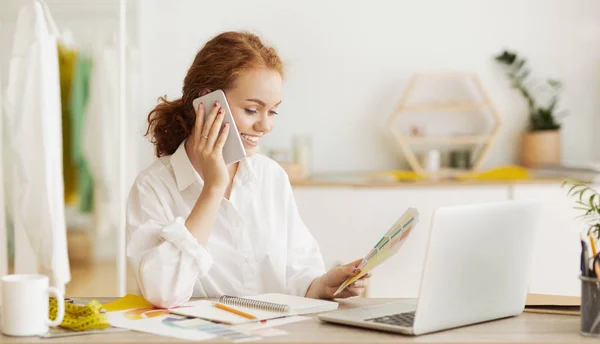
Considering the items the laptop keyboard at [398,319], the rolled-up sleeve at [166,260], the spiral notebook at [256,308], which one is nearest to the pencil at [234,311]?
the spiral notebook at [256,308]

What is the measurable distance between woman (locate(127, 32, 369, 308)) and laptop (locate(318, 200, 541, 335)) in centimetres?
34

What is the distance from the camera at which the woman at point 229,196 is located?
1.87m

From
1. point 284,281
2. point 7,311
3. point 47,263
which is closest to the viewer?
point 7,311

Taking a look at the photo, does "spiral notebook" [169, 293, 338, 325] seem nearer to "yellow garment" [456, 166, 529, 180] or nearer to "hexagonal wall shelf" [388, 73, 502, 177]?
"yellow garment" [456, 166, 529, 180]

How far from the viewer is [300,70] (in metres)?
4.30

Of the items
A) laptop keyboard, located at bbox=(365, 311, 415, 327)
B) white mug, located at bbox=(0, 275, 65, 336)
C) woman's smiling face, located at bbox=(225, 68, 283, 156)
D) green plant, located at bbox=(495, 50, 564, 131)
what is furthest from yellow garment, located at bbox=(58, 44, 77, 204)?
laptop keyboard, located at bbox=(365, 311, 415, 327)

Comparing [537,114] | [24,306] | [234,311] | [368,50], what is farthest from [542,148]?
[24,306]

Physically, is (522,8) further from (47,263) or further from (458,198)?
(47,263)

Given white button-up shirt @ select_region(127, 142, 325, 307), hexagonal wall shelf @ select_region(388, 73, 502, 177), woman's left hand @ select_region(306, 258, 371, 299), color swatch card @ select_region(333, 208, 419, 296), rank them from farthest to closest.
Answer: hexagonal wall shelf @ select_region(388, 73, 502, 177)
white button-up shirt @ select_region(127, 142, 325, 307)
woman's left hand @ select_region(306, 258, 371, 299)
color swatch card @ select_region(333, 208, 419, 296)

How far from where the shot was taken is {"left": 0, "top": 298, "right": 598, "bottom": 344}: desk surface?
4.53 ft

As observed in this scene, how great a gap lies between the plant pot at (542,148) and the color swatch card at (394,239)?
279 centimetres

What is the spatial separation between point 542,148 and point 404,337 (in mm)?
3066

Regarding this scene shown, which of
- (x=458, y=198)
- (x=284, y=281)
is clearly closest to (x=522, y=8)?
(x=458, y=198)

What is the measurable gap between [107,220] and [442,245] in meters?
2.81
